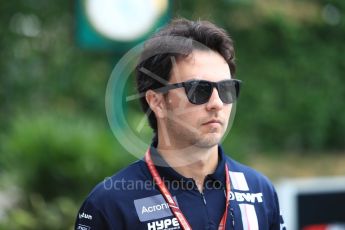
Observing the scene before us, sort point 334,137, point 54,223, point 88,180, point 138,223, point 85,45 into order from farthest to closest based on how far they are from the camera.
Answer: point 334,137 → point 85,45 → point 88,180 → point 54,223 → point 138,223

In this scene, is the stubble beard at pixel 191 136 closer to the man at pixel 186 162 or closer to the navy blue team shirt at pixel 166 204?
the man at pixel 186 162

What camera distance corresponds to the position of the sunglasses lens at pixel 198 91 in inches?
108

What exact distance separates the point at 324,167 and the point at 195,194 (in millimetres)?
11950

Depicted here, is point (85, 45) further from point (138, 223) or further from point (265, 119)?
point (265, 119)

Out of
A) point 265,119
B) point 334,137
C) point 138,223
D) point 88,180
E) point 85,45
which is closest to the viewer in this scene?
point 138,223

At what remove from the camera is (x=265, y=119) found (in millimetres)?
13672

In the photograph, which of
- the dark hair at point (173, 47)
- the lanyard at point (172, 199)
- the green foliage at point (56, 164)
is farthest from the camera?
the green foliage at point (56, 164)

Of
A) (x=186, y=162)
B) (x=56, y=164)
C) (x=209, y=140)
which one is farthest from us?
(x=56, y=164)

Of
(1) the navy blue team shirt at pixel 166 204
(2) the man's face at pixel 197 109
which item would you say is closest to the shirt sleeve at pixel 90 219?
(1) the navy blue team shirt at pixel 166 204

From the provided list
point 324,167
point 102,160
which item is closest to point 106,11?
point 102,160

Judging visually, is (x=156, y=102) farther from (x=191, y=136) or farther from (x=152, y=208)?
(x=152, y=208)

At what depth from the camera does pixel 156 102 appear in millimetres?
2906

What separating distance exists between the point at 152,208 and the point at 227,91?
0.53 metres

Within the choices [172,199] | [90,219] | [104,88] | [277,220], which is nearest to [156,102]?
[172,199]
